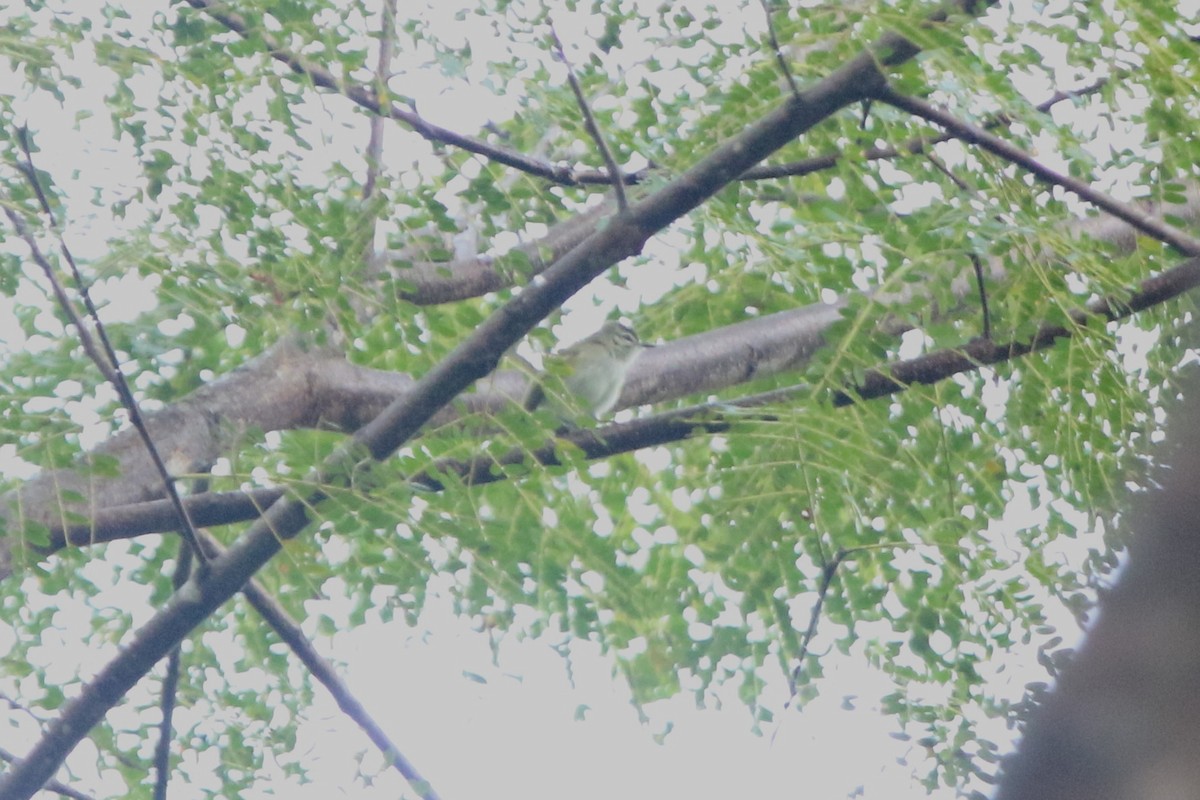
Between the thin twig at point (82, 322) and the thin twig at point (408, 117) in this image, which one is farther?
the thin twig at point (408, 117)

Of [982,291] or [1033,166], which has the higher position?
[1033,166]

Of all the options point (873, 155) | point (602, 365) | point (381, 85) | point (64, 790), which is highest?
point (602, 365)

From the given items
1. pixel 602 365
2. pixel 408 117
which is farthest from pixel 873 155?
pixel 602 365

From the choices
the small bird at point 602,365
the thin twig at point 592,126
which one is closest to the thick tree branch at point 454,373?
the thin twig at point 592,126

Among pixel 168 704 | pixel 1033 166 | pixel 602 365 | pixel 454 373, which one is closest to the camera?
pixel 454 373

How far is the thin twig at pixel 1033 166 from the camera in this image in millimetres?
2904

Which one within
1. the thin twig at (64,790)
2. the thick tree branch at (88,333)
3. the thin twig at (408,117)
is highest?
the thin twig at (408,117)

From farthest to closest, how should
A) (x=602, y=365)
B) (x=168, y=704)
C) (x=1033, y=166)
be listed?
(x=602, y=365) < (x=168, y=704) < (x=1033, y=166)

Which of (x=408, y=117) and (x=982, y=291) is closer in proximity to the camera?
(x=982, y=291)

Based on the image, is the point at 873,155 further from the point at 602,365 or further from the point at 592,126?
the point at 602,365

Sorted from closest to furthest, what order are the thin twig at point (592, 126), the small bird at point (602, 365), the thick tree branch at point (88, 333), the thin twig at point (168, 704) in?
the thick tree branch at point (88, 333) → the thin twig at point (592, 126) → the thin twig at point (168, 704) → the small bird at point (602, 365)

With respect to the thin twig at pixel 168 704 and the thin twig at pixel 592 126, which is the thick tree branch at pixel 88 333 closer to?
the thin twig at pixel 168 704

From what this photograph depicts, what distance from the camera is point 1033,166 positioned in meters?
3.20

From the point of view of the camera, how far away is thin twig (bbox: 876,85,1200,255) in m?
2.90
